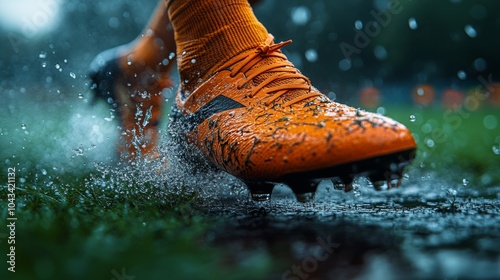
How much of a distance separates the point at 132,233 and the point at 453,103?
12.1 meters

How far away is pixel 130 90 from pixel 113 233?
3.78 feet

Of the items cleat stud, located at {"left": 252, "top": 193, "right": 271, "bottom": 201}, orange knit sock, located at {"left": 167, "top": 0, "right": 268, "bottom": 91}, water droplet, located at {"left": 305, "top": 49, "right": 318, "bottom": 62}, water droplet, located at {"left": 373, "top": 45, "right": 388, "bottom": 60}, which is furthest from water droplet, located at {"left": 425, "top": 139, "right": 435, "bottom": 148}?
water droplet, located at {"left": 373, "top": 45, "right": 388, "bottom": 60}

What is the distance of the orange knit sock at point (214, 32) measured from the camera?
140 centimetres

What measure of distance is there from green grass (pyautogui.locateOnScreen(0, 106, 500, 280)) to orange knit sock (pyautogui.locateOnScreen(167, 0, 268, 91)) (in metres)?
0.32

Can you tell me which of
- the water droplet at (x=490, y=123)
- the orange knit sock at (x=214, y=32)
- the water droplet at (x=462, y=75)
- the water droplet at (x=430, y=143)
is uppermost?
the water droplet at (x=462, y=75)

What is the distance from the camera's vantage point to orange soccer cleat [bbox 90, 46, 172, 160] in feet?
6.15

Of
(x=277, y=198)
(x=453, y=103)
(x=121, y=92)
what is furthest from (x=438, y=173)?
(x=453, y=103)

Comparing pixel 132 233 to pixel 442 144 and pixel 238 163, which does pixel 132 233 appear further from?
pixel 442 144

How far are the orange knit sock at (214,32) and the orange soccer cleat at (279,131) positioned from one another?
0.09 ft

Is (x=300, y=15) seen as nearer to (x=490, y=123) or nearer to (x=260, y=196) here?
(x=490, y=123)
